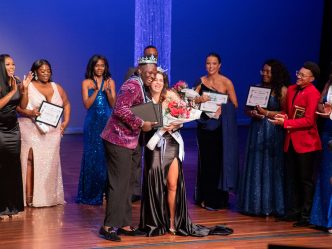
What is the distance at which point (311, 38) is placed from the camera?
15.8 meters

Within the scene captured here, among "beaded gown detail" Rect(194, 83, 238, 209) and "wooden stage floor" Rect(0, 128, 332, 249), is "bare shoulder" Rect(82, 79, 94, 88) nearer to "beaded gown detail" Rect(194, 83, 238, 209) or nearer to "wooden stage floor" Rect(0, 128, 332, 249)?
"beaded gown detail" Rect(194, 83, 238, 209)

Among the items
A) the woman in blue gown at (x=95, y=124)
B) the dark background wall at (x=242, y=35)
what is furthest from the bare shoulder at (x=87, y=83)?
the dark background wall at (x=242, y=35)

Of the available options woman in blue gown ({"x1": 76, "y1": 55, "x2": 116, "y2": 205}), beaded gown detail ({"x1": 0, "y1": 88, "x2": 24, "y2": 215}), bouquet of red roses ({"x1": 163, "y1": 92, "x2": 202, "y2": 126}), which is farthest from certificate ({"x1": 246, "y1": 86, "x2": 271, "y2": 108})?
beaded gown detail ({"x1": 0, "y1": 88, "x2": 24, "y2": 215})

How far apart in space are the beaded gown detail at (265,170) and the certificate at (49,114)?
203 centimetres

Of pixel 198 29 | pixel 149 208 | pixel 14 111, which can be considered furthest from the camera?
pixel 198 29

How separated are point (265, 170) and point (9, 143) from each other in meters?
2.58

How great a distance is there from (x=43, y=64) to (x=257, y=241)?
2.91 metres

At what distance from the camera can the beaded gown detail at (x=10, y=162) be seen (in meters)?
7.20

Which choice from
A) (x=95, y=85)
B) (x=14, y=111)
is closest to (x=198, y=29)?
(x=95, y=85)

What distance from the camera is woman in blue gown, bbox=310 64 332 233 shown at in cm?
685

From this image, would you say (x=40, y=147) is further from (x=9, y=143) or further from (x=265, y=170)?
(x=265, y=170)

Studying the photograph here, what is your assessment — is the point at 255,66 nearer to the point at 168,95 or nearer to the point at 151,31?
the point at 151,31

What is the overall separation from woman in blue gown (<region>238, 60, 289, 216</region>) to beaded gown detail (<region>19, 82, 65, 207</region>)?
2.02 meters

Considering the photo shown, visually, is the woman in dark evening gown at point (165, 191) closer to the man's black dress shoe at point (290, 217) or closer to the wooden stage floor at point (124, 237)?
the wooden stage floor at point (124, 237)
